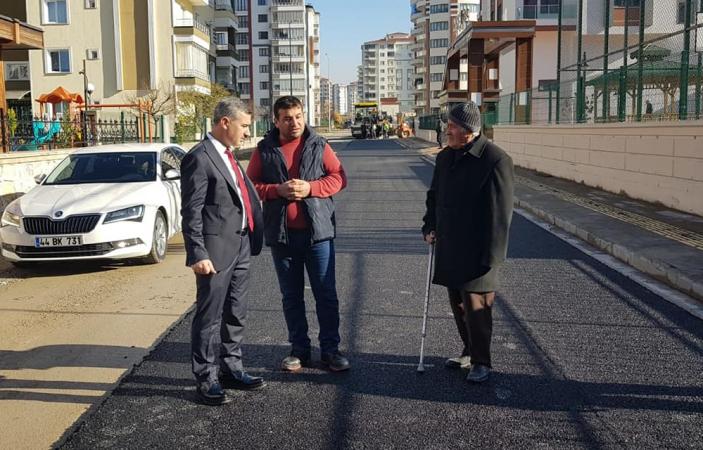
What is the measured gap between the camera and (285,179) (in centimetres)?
513

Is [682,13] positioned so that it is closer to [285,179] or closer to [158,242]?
[158,242]

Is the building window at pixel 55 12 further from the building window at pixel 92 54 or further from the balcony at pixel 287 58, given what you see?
the balcony at pixel 287 58

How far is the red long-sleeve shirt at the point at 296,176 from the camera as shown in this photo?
5102 millimetres

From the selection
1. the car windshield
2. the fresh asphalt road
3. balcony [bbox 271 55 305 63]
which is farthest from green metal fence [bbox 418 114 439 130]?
balcony [bbox 271 55 305 63]

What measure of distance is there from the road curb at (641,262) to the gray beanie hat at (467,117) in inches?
150

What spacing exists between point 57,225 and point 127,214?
0.82 metres

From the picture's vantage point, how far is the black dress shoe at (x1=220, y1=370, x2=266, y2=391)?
4922mm

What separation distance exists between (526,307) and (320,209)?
9.23 ft

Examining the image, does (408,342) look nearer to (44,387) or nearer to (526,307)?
(526,307)

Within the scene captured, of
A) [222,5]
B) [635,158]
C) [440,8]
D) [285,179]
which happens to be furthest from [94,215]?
[440,8]

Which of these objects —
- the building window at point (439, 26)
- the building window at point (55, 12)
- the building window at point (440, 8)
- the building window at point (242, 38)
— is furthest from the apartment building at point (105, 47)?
the building window at point (440, 8)

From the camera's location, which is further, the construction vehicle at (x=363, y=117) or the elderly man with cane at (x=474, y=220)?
the construction vehicle at (x=363, y=117)

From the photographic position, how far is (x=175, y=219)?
34.7 ft

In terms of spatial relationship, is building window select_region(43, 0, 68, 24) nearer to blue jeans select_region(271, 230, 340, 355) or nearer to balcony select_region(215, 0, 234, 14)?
balcony select_region(215, 0, 234, 14)
